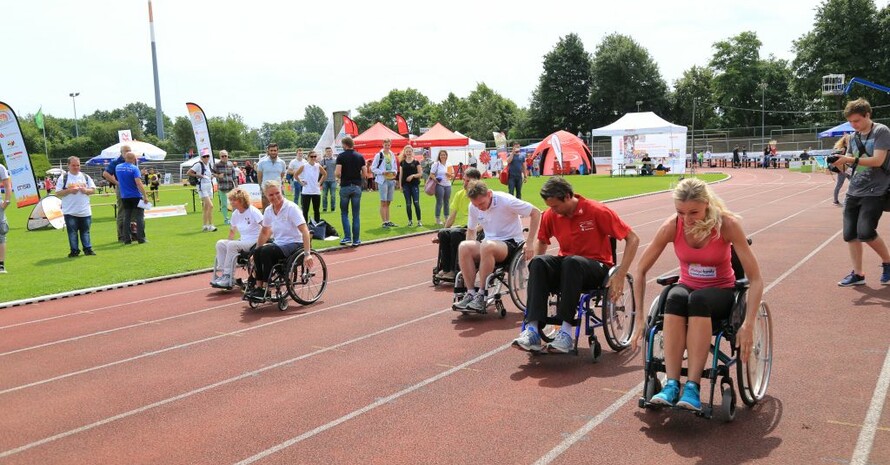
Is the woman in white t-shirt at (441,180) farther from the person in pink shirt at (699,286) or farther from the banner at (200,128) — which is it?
the person in pink shirt at (699,286)

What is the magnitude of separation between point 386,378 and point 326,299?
332cm

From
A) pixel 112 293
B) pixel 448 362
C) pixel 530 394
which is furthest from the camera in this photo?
pixel 112 293

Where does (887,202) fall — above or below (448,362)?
above

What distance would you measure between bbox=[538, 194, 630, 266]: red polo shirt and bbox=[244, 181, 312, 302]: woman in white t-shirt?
10.9ft

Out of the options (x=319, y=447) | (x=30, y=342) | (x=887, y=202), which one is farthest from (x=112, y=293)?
(x=887, y=202)

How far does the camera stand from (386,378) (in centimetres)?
533

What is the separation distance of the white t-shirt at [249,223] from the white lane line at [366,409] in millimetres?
4019

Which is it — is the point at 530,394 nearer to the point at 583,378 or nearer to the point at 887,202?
the point at 583,378

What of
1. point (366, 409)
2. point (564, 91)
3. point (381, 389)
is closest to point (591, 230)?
point (381, 389)

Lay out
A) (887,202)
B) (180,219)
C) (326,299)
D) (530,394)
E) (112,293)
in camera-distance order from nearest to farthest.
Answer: (530,394)
(887,202)
(326,299)
(112,293)
(180,219)

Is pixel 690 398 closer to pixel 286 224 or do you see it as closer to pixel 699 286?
pixel 699 286

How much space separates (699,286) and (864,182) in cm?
478

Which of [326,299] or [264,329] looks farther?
[326,299]

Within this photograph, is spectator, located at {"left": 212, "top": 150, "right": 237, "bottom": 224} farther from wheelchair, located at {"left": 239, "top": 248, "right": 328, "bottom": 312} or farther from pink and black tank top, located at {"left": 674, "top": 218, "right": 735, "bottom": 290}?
pink and black tank top, located at {"left": 674, "top": 218, "right": 735, "bottom": 290}
